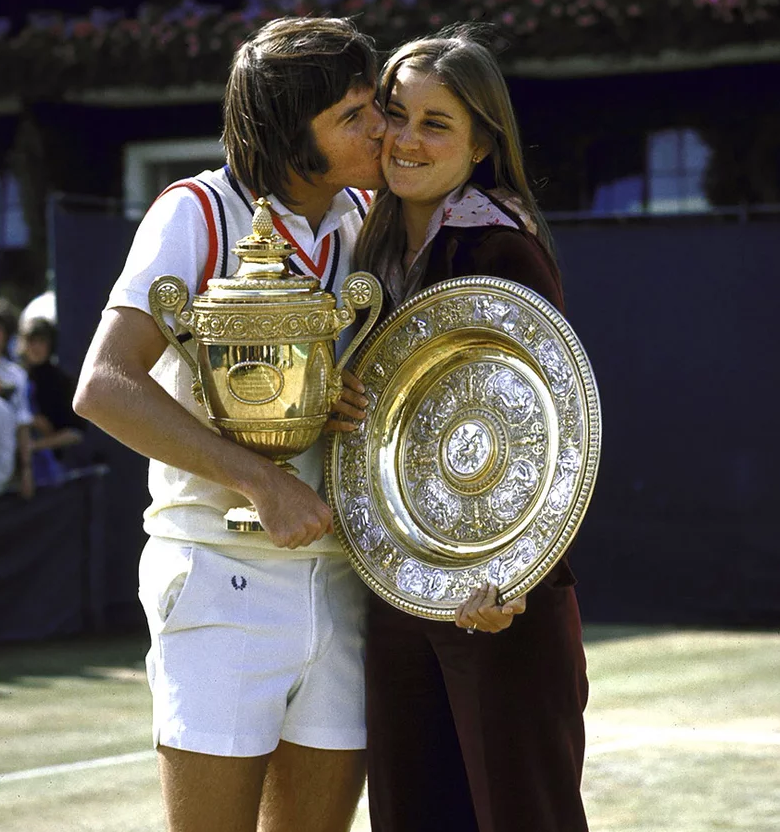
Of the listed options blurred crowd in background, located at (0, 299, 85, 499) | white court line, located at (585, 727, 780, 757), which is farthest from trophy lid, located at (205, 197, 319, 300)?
blurred crowd in background, located at (0, 299, 85, 499)

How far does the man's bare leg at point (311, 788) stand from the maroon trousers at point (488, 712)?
4 centimetres

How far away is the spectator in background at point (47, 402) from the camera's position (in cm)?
770

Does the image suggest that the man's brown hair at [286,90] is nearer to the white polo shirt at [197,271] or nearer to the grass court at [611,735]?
the white polo shirt at [197,271]

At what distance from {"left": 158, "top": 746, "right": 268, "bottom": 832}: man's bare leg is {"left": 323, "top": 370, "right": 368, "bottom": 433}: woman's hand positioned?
0.59 meters

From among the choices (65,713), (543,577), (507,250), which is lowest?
(65,713)

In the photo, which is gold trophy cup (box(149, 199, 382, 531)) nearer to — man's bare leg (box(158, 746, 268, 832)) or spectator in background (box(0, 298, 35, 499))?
man's bare leg (box(158, 746, 268, 832))

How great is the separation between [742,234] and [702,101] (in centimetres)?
262

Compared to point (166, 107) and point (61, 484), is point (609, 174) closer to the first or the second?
point (166, 107)

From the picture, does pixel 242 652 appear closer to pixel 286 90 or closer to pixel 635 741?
pixel 286 90

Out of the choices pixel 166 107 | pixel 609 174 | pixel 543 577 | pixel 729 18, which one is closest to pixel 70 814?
pixel 543 577

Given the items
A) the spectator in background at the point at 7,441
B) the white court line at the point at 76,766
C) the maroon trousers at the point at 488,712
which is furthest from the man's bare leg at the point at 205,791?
the spectator in background at the point at 7,441

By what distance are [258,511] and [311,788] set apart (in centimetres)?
56

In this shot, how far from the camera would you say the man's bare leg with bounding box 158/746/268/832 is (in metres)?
2.76

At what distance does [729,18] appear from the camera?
8.91 metres
